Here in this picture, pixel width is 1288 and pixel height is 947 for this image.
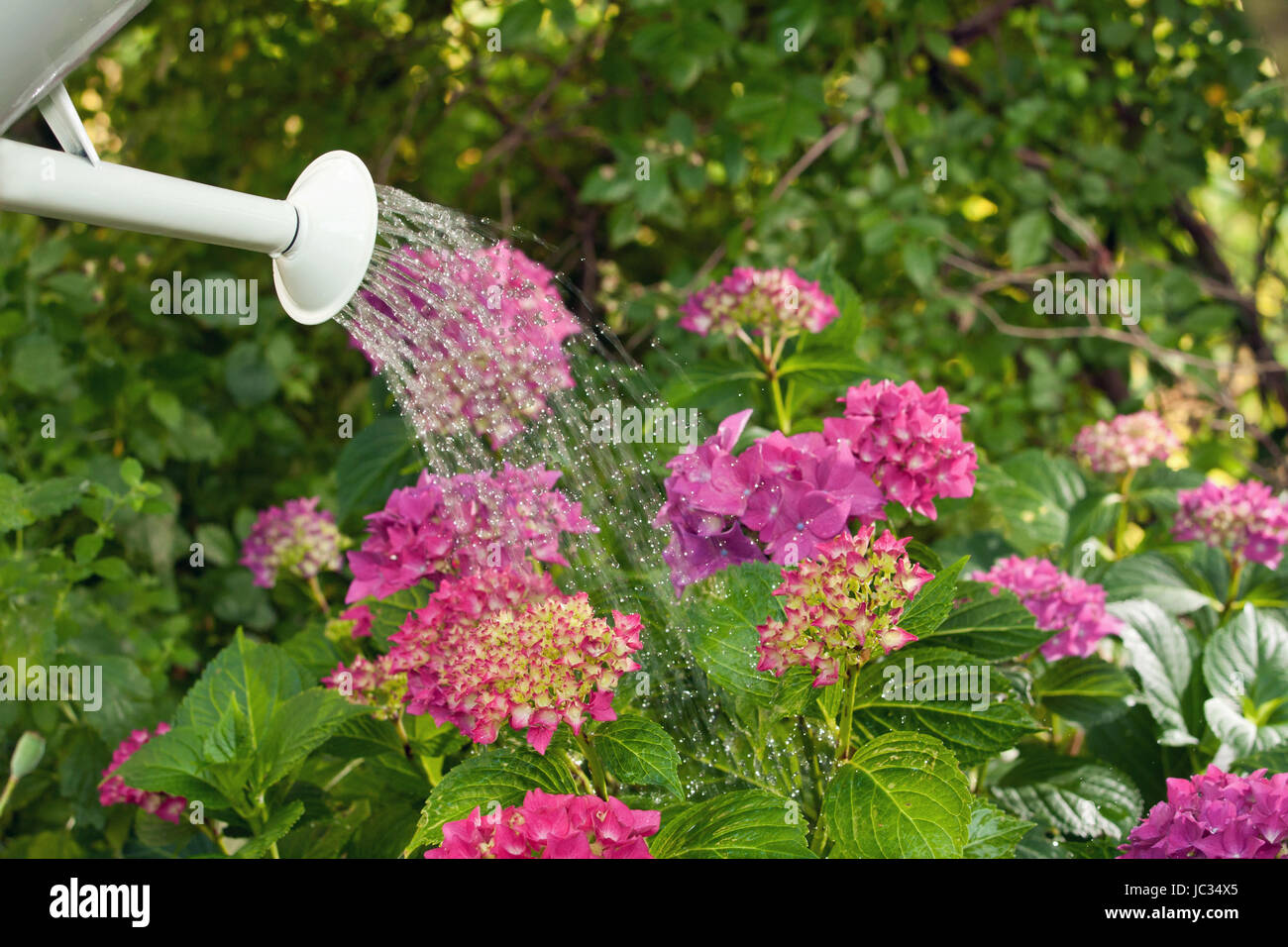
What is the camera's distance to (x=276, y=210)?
750 mm

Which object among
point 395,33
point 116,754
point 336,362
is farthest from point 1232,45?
point 116,754

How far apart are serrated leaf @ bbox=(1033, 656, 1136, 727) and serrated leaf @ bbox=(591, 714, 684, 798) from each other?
0.52 m

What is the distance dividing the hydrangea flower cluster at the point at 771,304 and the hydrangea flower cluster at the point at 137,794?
0.68 meters

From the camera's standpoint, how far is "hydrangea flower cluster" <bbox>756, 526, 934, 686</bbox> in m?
0.73

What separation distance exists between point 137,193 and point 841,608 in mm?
485

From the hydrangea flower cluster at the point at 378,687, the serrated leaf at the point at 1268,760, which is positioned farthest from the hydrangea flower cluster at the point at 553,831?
the serrated leaf at the point at 1268,760

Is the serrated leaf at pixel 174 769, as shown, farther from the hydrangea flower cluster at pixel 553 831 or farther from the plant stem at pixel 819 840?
the plant stem at pixel 819 840

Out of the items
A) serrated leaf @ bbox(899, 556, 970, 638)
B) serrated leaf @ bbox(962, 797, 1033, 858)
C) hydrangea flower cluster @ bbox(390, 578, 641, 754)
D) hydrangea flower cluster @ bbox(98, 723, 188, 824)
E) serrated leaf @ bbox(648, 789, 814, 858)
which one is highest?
serrated leaf @ bbox(899, 556, 970, 638)

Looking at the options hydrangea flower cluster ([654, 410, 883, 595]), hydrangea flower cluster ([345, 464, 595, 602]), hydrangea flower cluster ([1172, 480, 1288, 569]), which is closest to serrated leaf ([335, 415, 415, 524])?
hydrangea flower cluster ([345, 464, 595, 602])

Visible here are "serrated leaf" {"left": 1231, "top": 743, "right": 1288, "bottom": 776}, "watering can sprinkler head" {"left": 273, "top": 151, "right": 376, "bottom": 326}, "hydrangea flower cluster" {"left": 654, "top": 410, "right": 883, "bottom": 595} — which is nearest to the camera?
"watering can sprinkler head" {"left": 273, "top": 151, "right": 376, "bottom": 326}

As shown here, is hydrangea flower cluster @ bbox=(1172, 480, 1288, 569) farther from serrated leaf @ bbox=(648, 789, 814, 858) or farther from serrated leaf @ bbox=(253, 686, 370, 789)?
serrated leaf @ bbox=(253, 686, 370, 789)

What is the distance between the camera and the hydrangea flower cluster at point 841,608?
73 cm

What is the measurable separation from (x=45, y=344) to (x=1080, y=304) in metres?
1.94
